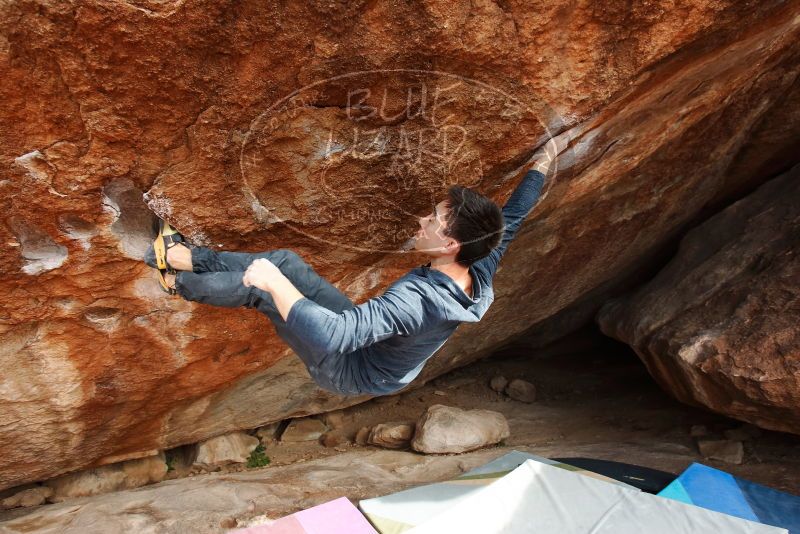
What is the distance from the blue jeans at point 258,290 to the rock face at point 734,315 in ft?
9.10

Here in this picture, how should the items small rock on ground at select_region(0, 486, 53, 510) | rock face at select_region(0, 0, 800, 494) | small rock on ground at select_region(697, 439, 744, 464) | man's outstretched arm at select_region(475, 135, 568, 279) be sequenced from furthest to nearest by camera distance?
small rock on ground at select_region(697, 439, 744, 464)
small rock on ground at select_region(0, 486, 53, 510)
man's outstretched arm at select_region(475, 135, 568, 279)
rock face at select_region(0, 0, 800, 494)

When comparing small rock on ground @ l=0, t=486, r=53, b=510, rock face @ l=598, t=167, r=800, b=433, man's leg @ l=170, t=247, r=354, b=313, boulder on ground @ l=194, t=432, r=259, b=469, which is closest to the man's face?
man's leg @ l=170, t=247, r=354, b=313

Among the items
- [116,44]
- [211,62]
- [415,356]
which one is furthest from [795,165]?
[116,44]

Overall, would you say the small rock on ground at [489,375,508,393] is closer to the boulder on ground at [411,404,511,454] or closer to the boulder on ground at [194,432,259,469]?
the boulder on ground at [411,404,511,454]

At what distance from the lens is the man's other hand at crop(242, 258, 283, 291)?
6.26ft

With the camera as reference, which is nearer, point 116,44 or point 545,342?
point 116,44

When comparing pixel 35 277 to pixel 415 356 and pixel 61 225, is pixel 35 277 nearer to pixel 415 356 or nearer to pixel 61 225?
pixel 61 225

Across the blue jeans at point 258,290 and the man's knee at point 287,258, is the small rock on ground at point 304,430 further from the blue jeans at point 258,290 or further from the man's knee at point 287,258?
the man's knee at point 287,258

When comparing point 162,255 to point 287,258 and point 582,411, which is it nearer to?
point 287,258

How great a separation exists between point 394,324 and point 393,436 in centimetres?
305

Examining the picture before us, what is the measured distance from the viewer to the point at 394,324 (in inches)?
78.5

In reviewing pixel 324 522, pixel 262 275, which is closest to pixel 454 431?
pixel 324 522

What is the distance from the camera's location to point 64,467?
364 centimetres

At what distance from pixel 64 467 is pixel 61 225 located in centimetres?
191
